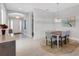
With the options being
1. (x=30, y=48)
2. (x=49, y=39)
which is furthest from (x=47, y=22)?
(x=30, y=48)

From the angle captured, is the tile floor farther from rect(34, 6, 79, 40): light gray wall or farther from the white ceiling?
the white ceiling

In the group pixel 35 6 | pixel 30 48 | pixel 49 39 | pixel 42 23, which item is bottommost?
pixel 30 48

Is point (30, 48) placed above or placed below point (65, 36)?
below

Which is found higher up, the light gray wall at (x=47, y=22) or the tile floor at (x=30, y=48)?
the light gray wall at (x=47, y=22)

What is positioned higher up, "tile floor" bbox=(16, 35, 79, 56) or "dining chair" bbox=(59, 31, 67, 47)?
"dining chair" bbox=(59, 31, 67, 47)

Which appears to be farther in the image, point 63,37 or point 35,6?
point 63,37

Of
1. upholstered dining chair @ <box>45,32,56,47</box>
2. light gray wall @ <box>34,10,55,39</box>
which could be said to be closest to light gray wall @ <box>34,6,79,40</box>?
light gray wall @ <box>34,10,55,39</box>

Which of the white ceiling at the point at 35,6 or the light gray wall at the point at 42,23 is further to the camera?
the light gray wall at the point at 42,23

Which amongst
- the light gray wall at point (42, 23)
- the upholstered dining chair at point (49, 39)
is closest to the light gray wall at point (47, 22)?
the light gray wall at point (42, 23)

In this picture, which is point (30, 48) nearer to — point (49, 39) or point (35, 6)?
A: point (49, 39)

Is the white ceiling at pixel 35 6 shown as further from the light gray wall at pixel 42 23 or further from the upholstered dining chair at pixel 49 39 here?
the upholstered dining chair at pixel 49 39

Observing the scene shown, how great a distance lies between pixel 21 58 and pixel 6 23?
29.9 inches

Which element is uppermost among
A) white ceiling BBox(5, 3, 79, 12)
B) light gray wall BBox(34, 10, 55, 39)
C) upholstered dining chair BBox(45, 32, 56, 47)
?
white ceiling BBox(5, 3, 79, 12)

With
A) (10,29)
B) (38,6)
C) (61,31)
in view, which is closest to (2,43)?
(10,29)
